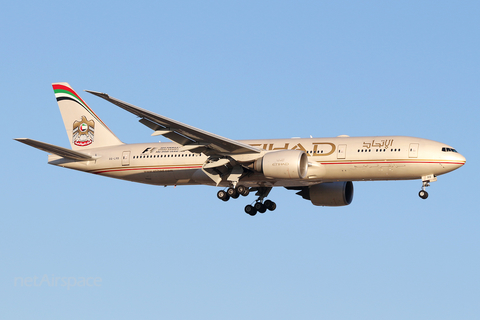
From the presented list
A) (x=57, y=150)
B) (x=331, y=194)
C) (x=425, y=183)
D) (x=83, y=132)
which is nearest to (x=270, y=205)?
(x=331, y=194)

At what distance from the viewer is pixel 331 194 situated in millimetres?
39969

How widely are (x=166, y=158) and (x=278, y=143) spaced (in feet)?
20.7

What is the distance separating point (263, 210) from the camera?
132ft

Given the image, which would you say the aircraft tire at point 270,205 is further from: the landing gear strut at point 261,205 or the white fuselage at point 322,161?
the white fuselage at point 322,161

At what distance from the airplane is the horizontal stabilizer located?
52 millimetres

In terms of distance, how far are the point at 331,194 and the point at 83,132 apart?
15.3m

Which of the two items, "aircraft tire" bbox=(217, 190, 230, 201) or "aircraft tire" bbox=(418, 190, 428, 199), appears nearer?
"aircraft tire" bbox=(418, 190, 428, 199)

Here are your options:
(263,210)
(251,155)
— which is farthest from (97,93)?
(263,210)

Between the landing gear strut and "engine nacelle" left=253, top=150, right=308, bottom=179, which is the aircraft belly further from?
the landing gear strut

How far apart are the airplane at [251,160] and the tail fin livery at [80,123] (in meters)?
0.06

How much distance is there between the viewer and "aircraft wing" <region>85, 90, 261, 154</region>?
3209 centimetres

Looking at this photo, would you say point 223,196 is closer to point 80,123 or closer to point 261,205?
point 261,205

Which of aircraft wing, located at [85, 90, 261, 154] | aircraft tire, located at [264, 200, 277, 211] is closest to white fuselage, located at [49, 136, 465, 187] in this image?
aircraft wing, located at [85, 90, 261, 154]

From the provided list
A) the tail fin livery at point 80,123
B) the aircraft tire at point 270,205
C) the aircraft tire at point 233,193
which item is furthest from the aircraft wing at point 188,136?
the tail fin livery at point 80,123
